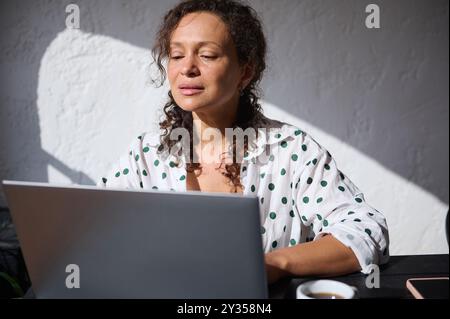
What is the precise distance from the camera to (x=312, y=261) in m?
0.94

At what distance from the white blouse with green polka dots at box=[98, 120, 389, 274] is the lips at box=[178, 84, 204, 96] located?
26 centimetres

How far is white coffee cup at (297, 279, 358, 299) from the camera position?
789mm

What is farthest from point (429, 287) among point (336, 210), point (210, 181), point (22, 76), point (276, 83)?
point (22, 76)

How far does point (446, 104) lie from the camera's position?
2.74 m

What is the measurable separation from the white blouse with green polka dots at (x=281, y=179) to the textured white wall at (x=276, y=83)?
116 cm

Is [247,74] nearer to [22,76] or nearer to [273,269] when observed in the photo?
[273,269]

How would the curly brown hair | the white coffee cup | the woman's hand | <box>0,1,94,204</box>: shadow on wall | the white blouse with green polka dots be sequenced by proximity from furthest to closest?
<box>0,1,94,204</box>: shadow on wall < the curly brown hair < the white blouse with green polka dots < the woman's hand < the white coffee cup

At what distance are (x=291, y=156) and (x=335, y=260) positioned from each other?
0.48 m

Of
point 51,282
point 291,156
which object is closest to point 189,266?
point 51,282

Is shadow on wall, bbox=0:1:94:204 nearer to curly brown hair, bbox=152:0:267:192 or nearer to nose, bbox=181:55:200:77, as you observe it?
curly brown hair, bbox=152:0:267:192

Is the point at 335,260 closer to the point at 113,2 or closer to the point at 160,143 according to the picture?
the point at 160,143

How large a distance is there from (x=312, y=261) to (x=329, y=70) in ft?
6.05

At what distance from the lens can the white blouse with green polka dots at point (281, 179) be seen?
1229 millimetres

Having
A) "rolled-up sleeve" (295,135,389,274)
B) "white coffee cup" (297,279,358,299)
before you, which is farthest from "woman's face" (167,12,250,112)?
"white coffee cup" (297,279,358,299)
